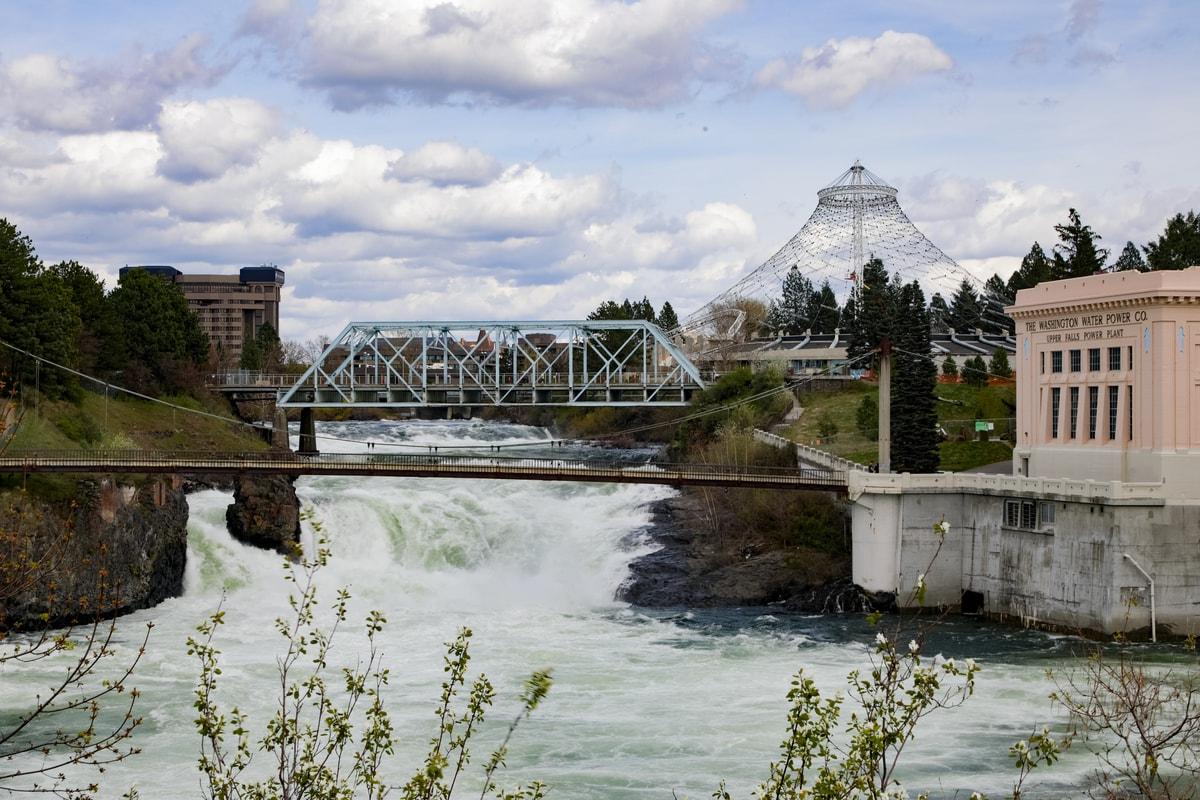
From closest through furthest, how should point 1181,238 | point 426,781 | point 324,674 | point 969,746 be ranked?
point 426,781
point 969,746
point 324,674
point 1181,238

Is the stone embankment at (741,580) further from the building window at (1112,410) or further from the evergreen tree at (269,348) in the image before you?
the evergreen tree at (269,348)

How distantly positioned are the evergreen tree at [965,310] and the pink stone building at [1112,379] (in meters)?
81.6

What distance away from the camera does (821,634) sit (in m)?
51.4

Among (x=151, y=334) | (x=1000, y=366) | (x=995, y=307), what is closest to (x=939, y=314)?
(x=995, y=307)

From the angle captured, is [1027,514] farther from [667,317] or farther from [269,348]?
[269,348]

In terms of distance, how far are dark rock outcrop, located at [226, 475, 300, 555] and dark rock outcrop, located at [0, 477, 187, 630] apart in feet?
11.6

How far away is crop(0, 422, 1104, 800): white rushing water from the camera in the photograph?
34031 millimetres

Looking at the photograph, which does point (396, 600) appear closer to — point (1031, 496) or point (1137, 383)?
point (1031, 496)

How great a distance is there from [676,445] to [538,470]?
1457 inches

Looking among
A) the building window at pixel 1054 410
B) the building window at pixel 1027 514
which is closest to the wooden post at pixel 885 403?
the building window at pixel 1027 514

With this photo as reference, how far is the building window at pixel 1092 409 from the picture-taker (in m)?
55.4

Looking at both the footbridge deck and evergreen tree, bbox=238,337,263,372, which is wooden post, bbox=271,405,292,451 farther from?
evergreen tree, bbox=238,337,263,372

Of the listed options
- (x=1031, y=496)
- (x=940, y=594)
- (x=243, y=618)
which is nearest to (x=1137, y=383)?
(x=1031, y=496)

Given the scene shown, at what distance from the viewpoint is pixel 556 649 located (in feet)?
161
